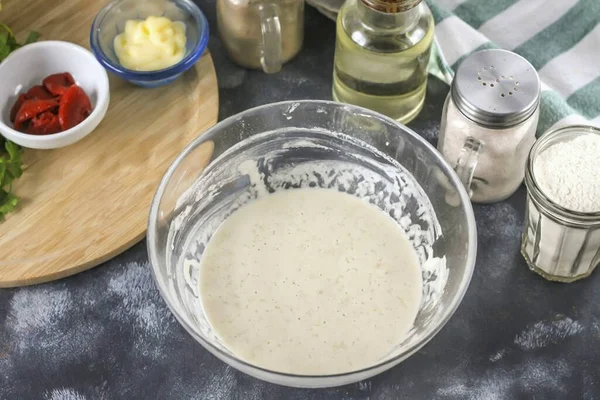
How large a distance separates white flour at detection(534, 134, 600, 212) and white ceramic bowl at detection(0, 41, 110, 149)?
2.53 ft

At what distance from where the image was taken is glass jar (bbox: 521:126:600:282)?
1381 mm

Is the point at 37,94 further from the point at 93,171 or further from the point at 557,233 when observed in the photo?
the point at 557,233

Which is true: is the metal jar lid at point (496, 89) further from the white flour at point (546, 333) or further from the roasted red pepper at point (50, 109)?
the roasted red pepper at point (50, 109)

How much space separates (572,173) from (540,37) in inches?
17.9

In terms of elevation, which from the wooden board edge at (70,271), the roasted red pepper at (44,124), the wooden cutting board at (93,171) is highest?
the roasted red pepper at (44,124)

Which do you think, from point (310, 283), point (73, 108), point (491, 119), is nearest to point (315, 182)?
point (310, 283)

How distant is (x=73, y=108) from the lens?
1.64 meters

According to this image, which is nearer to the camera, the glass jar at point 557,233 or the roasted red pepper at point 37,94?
the glass jar at point 557,233

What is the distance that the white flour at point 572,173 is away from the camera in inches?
54.7

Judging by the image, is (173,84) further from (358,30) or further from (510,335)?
(510,335)

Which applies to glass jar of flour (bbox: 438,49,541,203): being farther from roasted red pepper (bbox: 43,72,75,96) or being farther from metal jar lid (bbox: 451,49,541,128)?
roasted red pepper (bbox: 43,72,75,96)

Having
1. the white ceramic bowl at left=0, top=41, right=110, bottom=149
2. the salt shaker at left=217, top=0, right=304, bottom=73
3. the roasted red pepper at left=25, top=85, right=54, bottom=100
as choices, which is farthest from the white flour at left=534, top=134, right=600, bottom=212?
the roasted red pepper at left=25, top=85, right=54, bottom=100

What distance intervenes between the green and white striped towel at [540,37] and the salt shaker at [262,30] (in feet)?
0.35

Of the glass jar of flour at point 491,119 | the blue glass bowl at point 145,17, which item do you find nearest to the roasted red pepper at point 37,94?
the blue glass bowl at point 145,17
